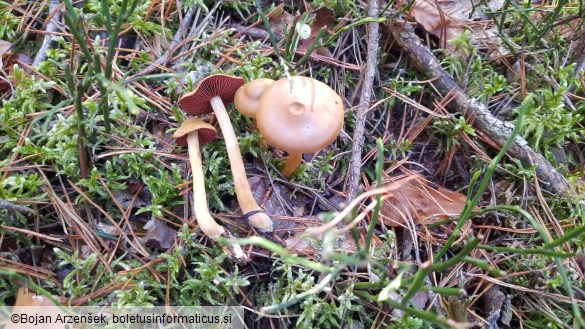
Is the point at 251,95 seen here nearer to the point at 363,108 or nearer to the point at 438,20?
the point at 363,108

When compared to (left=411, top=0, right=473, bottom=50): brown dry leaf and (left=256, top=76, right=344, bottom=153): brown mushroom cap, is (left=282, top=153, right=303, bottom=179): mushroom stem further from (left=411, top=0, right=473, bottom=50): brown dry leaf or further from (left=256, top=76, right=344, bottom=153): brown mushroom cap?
(left=411, top=0, right=473, bottom=50): brown dry leaf

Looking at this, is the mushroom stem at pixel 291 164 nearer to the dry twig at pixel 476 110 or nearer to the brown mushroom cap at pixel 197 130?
the brown mushroom cap at pixel 197 130

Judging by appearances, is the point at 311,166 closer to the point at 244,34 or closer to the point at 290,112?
the point at 290,112

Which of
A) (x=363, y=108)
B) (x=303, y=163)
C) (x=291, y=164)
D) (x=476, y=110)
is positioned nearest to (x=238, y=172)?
(x=291, y=164)

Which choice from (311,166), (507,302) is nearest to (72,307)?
(311,166)

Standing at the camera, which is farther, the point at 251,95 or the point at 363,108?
the point at 363,108

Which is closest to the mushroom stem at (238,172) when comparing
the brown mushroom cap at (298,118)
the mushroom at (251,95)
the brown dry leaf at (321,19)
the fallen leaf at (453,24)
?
the mushroom at (251,95)
